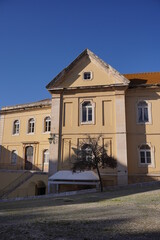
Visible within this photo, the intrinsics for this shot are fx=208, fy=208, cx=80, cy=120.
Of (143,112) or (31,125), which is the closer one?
(143,112)

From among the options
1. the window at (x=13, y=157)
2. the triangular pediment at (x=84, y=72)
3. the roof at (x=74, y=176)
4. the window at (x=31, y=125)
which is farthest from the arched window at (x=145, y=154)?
the window at (x=13, y=157)

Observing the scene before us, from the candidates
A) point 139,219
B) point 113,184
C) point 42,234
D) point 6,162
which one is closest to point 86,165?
point 113,184

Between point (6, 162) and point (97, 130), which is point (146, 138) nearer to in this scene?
point (97, 130)

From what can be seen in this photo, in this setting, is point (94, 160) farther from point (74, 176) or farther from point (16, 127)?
point (16, 127)

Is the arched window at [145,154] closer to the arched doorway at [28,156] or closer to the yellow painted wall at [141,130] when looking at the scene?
the yellow painted wall at [141,130]

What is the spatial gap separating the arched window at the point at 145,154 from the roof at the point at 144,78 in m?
6.01

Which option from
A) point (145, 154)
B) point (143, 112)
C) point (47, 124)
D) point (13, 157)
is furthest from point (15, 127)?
point (145, 154)

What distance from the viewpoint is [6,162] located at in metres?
25.8

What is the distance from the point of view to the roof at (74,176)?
16.5 metres

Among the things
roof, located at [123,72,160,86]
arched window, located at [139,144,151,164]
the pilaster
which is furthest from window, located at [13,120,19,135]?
arched window, located at [139,144,151,164]

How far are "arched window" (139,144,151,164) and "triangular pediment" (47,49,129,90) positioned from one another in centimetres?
667

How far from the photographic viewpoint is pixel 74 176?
669 inches

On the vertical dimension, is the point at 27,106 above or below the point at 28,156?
above

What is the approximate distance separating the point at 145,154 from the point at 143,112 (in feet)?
12.7
